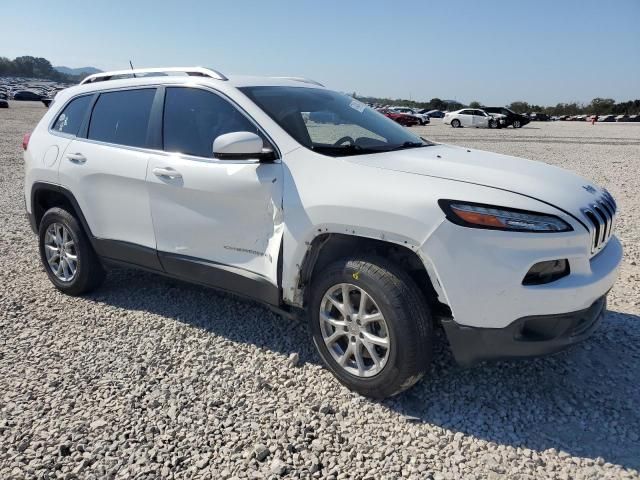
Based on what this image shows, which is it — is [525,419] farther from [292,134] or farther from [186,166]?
[186,166]

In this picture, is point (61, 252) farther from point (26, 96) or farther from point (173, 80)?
point (26, 96)

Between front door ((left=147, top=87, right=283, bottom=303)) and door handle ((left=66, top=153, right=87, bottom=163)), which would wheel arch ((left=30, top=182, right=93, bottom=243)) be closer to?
door handle ((left=66, top=153, right=87, bottom=163))

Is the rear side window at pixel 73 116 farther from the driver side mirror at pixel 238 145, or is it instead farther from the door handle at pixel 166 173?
the driver side mirror at pixel 238 145

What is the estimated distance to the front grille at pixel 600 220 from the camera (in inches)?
103

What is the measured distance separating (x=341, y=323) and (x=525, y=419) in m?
1.11

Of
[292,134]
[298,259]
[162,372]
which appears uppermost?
[292,134]

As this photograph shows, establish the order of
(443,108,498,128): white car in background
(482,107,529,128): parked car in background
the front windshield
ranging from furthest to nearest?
1. (443,108,498,128): white car in background
2. (482,107,529,128): parked car in background
3. the front windshield

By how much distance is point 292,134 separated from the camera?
3.18 m

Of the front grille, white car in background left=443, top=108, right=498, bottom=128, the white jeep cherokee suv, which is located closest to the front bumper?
the white jeep cherokee suv

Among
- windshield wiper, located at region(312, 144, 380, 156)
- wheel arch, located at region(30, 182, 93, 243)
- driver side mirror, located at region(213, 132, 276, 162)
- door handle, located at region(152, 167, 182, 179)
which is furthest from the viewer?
wheel arch, located at region(30, 182, 93, 243)

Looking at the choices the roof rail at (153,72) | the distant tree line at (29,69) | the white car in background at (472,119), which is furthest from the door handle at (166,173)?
the distant tree line at (29,69)

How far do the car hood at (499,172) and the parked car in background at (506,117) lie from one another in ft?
108

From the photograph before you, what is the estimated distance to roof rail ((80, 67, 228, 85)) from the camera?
3.62 metres

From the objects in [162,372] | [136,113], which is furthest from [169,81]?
[162,372]
